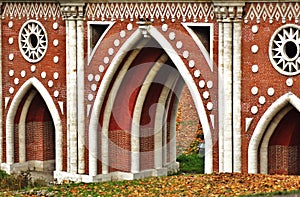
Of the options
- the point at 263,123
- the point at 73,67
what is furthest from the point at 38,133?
the point at 263,123

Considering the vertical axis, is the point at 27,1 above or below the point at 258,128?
above

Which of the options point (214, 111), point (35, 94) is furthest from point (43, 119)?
point (214, 111)

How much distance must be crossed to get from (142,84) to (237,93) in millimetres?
3808

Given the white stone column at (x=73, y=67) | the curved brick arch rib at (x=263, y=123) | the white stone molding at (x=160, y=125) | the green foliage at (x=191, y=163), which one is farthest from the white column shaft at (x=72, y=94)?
the curved brick arch rib at (x=263, y=123)

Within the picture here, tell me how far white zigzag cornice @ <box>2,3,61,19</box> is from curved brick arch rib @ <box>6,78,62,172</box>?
1.80 m

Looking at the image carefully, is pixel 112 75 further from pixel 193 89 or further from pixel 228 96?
pixel 228 96

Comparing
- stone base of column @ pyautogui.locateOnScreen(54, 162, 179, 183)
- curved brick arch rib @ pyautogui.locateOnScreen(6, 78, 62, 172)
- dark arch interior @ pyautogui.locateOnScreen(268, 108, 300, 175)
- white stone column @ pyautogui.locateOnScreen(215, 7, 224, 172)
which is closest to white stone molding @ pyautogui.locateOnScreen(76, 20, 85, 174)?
stone base of column @ pyautogui.locateOnScreen(54, 162, 179, 183)

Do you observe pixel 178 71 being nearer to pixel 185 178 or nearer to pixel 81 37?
pixel 81 37

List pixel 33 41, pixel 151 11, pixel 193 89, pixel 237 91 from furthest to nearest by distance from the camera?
1. pixel 33 41
2. pixel 151 11
3. pixel 193 89
4. pixel 237 91

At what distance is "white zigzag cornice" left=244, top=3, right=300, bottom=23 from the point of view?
965 inches

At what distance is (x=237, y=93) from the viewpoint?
25438 mm

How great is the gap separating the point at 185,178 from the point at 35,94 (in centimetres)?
710

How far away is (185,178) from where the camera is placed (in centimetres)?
2450

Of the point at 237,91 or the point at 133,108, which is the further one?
the point at 133,108
